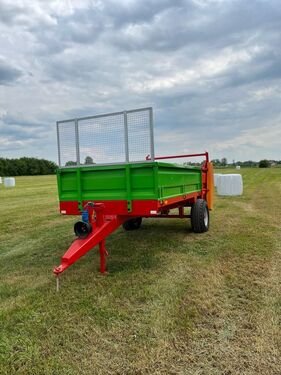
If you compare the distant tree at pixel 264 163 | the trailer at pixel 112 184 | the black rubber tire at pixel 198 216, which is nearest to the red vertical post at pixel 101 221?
the trailer at pixel 112 184

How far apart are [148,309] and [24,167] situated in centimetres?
7844

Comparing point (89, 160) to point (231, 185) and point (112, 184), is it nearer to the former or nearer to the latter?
point (112, 184)

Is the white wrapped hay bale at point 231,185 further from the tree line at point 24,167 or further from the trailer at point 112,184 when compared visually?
the tree line at point 24,167

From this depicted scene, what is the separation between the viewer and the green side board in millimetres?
4688

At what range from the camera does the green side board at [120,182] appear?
185 inches

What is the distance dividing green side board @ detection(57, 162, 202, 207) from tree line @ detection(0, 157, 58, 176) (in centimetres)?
7049

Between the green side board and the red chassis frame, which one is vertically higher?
the green side board

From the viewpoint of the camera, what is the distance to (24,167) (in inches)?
3051

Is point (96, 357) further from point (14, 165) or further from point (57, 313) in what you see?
point (14, 165)

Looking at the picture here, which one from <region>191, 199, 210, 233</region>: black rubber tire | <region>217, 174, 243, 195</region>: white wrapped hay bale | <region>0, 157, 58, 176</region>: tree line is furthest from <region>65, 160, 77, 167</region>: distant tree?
<region>0, 157, 58, 176</region>: tree line

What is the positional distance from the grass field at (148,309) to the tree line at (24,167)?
70.6 m

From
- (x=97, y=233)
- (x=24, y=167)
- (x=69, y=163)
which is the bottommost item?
(x=97, y=233)

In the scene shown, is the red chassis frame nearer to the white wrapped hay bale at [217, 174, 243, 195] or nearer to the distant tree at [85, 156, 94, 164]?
the distant tree at [85, 156, 94, 164]

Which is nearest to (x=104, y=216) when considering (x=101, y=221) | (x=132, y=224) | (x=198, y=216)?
(x=101, y=221)
